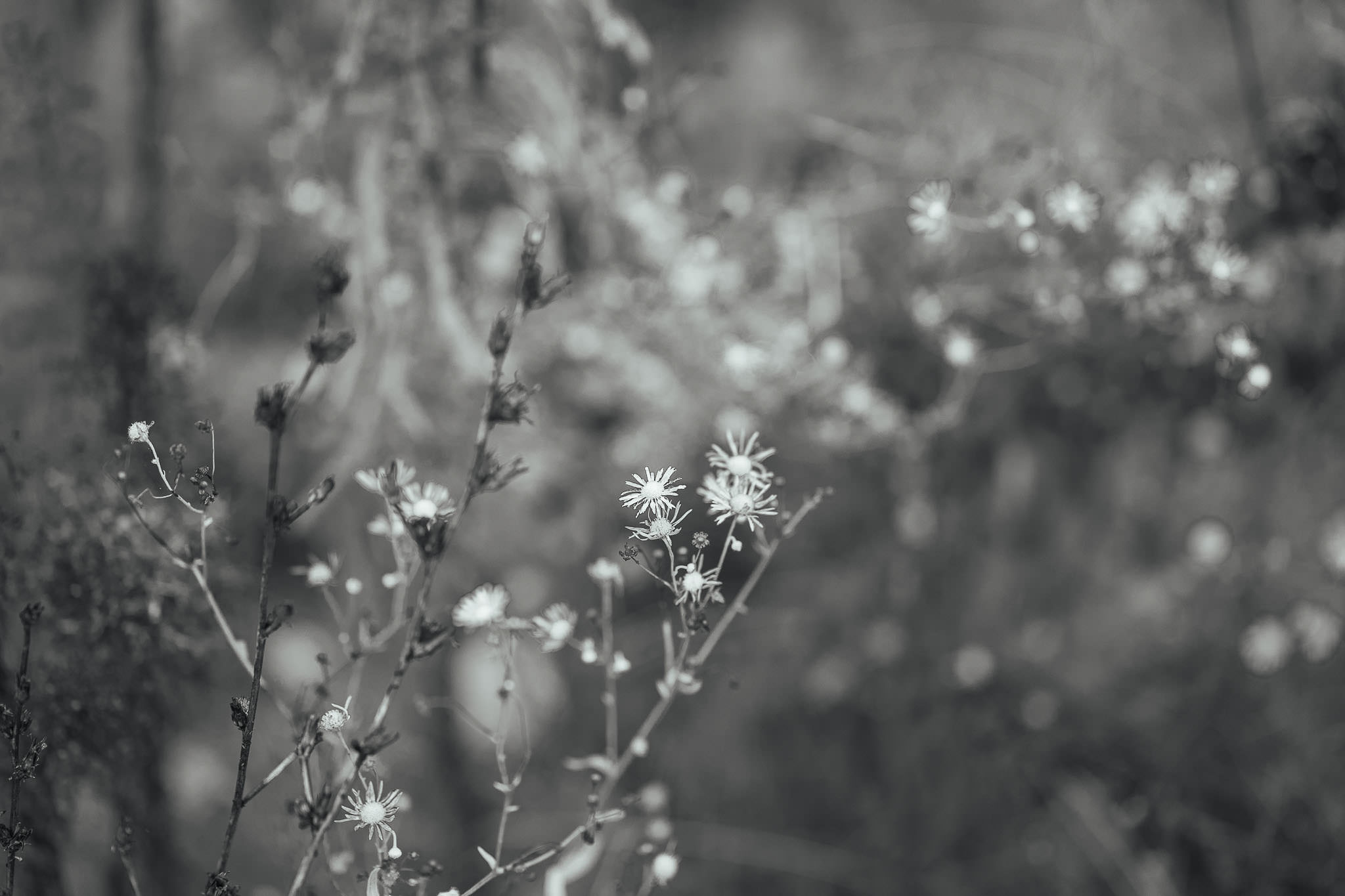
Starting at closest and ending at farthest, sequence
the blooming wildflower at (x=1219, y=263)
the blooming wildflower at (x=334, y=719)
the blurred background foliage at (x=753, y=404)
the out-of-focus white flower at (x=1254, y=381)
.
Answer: the blooming wildflower at (x=334, y=719) → the out-of-focus white flower at (x=1254, y=381) → the blooming wildflower at (x=1219, y=263) → the blurred background foliage at (x=753, y=404)

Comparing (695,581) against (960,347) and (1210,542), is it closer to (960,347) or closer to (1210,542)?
(960,347)

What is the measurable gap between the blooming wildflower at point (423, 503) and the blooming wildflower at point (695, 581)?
117 mm

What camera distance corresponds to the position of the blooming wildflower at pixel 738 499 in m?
0.40

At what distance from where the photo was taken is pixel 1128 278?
75 centimetres

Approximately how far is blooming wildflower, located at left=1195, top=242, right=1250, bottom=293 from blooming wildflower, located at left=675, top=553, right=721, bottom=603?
491 millimetres

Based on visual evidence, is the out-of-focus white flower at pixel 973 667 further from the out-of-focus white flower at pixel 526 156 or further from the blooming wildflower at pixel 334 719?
the blooming wildflower at pixel 334 719

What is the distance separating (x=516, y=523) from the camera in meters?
1.12

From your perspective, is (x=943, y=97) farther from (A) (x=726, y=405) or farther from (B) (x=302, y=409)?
(B) (x=302, y=409)

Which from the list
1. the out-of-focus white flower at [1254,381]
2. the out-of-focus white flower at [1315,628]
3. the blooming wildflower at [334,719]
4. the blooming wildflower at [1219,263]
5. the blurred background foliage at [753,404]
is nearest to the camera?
the blooming wildflower at [334,719]

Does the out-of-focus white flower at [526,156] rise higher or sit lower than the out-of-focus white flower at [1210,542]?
higher

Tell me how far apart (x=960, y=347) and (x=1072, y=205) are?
152 millimetres

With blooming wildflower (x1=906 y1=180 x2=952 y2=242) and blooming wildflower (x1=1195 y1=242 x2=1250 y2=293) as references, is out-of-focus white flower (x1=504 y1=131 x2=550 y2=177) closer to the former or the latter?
blooming wildflower (x1=906 y1=180 x2=952 y2=242)

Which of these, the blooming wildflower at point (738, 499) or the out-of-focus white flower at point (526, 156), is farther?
the out-of-focus white flower at point (526, 156)

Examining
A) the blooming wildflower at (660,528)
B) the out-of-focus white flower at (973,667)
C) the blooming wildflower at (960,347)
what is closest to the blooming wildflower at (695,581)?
the blooming wildflower at (660,528)
